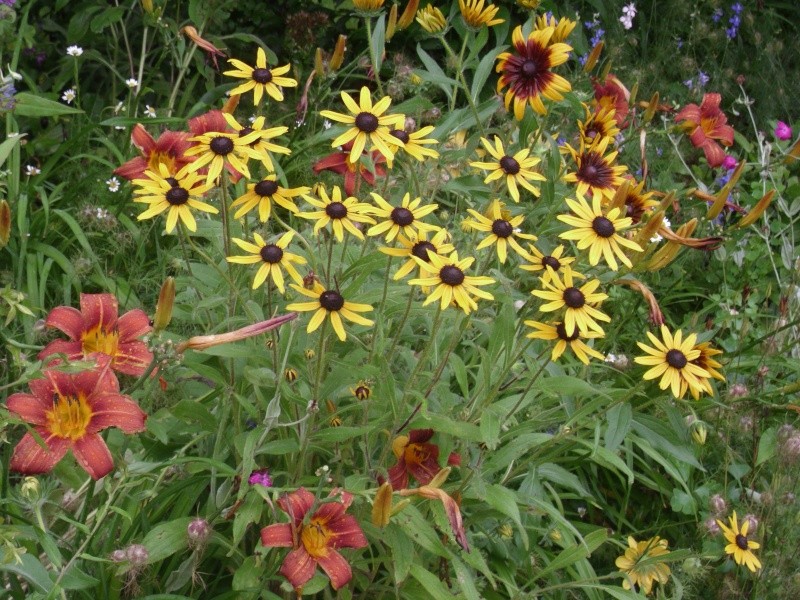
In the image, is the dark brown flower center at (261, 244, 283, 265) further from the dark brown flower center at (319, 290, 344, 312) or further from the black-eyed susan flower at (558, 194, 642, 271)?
the black-eyed susan flower at (558, 194, 642, 271)

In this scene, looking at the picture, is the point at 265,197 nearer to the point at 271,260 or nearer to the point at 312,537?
the point at 271,260

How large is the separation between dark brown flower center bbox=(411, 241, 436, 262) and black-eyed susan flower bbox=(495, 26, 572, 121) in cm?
51

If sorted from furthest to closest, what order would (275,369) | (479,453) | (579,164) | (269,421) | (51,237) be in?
(51,237)
(579,164)
(479,453)
(275,369)
(269,421)

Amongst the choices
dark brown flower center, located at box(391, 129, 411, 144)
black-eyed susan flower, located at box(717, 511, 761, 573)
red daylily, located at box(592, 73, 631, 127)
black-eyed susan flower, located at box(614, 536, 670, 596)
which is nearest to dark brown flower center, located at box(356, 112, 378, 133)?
dark brown flower center, located at box(391, 129, 411, 144)

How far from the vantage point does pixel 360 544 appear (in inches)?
63.9

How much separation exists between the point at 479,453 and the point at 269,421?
0.49 m

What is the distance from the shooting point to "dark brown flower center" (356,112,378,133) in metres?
1.76

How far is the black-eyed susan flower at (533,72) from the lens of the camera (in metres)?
2.00

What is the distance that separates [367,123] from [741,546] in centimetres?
123

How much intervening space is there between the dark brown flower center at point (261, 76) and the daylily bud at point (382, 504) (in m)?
0.86

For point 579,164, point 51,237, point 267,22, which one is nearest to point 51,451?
point 579,164

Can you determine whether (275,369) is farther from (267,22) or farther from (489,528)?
(267,22)

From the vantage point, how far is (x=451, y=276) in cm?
156

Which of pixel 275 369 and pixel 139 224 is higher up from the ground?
pixel 275 369
